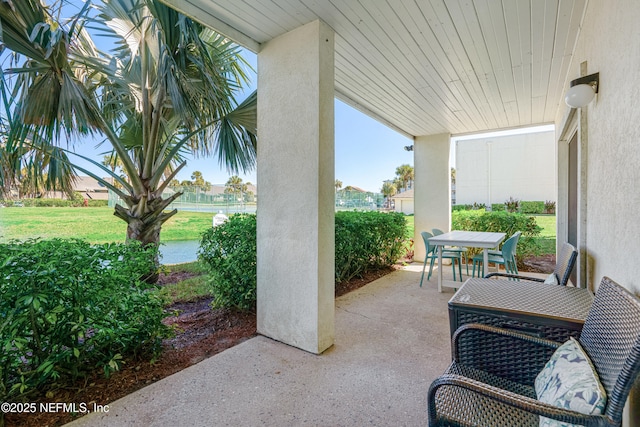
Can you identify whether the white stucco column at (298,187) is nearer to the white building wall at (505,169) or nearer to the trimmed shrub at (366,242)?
the trimmed shrub at (366,242)

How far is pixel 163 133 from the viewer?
152 inches

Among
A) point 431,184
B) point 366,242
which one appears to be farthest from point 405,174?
point 366,242

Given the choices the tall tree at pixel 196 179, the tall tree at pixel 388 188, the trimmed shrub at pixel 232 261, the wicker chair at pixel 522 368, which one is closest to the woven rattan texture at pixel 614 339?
the wicker chair at pixel 522 368

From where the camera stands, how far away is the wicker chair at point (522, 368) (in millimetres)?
895

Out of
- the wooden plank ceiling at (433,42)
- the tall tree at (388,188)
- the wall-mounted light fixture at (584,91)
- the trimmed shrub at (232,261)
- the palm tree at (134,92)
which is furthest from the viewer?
the tall tree at (388,188)

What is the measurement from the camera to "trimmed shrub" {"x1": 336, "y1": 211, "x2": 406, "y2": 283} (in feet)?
14.5

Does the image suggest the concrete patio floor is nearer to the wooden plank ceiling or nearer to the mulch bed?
the mulch bed

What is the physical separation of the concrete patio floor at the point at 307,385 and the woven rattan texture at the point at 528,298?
750mm

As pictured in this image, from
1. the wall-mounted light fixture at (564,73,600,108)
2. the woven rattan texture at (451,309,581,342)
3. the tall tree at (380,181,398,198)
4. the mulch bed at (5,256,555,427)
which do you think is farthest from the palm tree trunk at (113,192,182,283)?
the tall tree at (380,181,398,198)

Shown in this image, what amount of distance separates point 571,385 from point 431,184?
5.75 metres

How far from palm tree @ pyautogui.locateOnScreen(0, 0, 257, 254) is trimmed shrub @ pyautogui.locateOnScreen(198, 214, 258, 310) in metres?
0.92

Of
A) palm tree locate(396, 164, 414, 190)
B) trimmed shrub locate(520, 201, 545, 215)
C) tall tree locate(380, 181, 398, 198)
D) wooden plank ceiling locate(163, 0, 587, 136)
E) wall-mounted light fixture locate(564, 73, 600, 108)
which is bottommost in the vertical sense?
trimmed shrub locate(520, 201, 545, 215)

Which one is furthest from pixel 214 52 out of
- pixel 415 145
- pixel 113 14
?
pixel 415 145

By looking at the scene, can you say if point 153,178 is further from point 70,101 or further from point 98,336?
point 98,336
